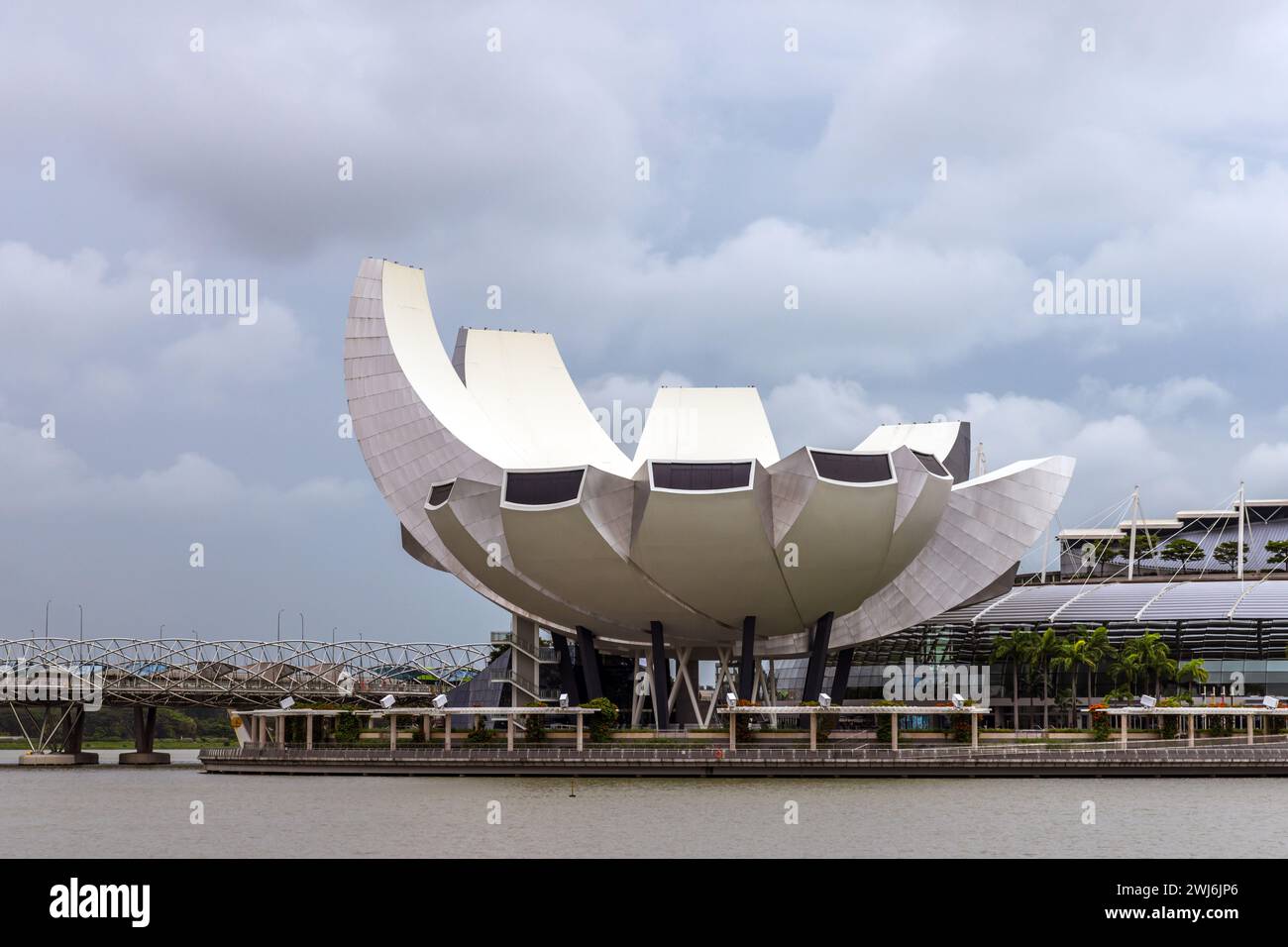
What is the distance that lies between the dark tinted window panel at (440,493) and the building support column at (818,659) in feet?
60.1

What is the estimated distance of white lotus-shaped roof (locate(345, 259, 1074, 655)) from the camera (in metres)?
69.4

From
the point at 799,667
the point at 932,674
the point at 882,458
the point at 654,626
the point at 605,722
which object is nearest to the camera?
the point at 882,458

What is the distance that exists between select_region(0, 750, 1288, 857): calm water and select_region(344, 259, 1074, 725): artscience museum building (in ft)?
34.1

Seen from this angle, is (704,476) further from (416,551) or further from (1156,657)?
(1156,657)

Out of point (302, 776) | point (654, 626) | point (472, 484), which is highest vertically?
point (472, 484)

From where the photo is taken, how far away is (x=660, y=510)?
2712 inches

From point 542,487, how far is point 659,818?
2468 cm

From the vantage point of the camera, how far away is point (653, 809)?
5069 cm

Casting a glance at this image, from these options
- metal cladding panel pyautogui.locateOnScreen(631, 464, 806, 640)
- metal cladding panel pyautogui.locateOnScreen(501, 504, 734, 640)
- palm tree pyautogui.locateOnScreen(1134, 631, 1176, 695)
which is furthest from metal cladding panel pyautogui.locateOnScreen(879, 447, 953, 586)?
palm tree pyautogui.locateOnScreen(1134, 631, 1176, 695)

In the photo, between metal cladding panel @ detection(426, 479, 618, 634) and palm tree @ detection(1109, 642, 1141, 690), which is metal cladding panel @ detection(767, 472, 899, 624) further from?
palm tree @ detection(1109, 642, 1141, 690)

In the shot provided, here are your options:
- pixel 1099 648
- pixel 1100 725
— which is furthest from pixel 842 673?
pixel 1100 725
